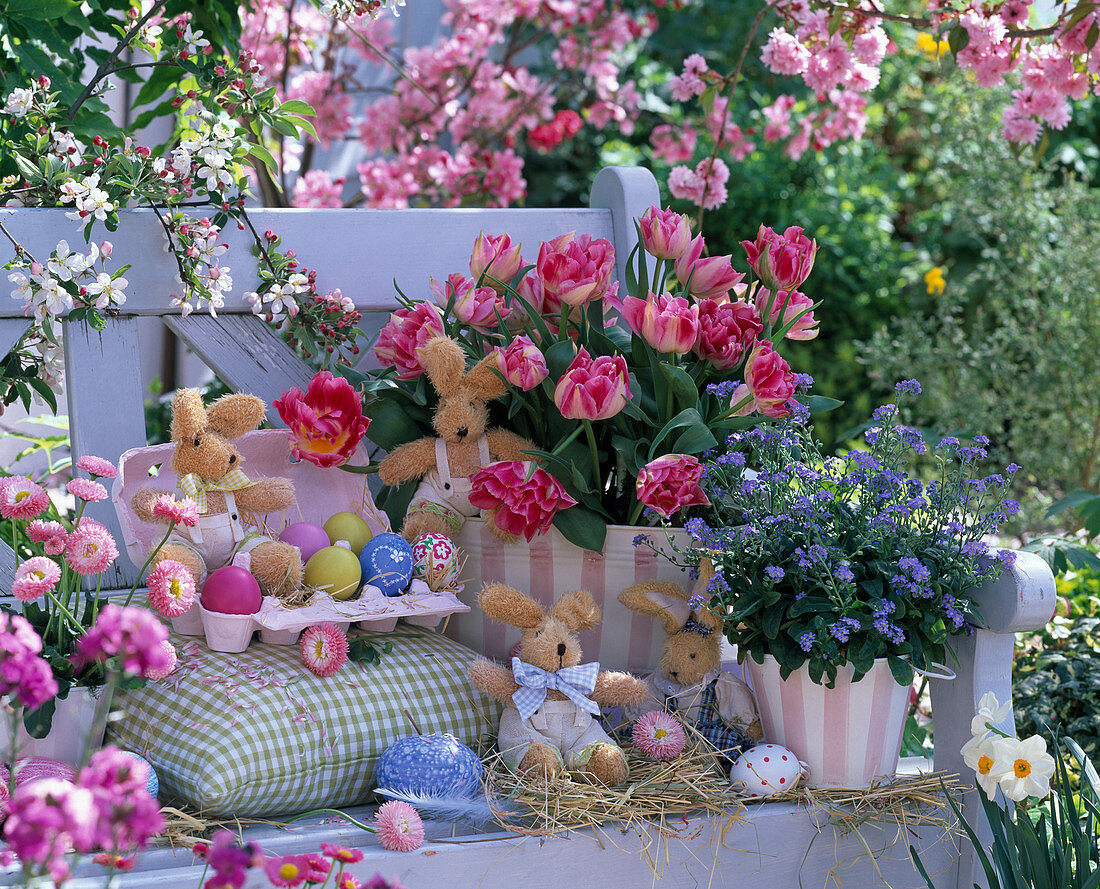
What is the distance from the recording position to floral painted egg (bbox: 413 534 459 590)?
4.66 ft

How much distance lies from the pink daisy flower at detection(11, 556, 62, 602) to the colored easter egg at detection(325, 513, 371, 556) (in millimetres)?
438

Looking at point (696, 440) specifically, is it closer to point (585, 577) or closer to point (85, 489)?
point (585, 577)

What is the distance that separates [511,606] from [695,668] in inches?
9.9

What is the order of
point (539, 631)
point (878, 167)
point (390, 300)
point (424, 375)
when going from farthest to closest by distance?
1. point (878, 167)
2. point (390, 300)
3. point (424, 375)
4. point (539, 631)

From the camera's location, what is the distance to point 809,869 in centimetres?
122

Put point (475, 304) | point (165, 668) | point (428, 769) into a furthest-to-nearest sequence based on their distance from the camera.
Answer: point (475, 304) → point (428, 769) → point (165, 668)

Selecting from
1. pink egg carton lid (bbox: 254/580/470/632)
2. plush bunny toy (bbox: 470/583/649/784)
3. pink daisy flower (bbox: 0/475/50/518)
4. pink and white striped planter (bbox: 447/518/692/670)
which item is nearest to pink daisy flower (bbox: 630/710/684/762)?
plush bunny toy (bbox: 470/583/649/784)

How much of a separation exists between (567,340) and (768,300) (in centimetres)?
29

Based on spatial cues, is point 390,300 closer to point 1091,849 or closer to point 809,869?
point 809,869

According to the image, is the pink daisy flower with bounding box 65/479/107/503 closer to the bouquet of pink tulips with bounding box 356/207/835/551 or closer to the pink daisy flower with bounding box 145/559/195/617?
the pink daisy flower with bounding box 145/559/195/617

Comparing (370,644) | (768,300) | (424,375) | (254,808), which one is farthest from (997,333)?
(254,808)

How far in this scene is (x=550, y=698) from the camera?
128cm

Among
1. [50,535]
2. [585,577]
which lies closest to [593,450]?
[585,577]

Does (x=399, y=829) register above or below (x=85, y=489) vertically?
below
